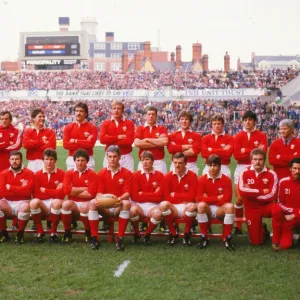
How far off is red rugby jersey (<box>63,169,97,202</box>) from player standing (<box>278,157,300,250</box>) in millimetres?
2387

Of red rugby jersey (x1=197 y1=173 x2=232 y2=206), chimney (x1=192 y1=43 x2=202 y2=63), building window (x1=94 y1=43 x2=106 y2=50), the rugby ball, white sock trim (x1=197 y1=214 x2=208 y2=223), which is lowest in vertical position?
white sock trim (x1=197 y1=214 x2=208 y2=223)

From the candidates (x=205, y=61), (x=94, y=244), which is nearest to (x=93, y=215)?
(x=94, y=244)

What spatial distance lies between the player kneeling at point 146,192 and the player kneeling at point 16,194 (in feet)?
4.57

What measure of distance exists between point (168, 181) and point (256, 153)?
1181 millimetres

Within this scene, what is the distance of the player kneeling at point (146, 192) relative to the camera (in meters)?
7.06

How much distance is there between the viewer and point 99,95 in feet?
135

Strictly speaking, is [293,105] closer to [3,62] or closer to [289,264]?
[289,264]

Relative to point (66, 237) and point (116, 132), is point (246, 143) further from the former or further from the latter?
point (66, 237)

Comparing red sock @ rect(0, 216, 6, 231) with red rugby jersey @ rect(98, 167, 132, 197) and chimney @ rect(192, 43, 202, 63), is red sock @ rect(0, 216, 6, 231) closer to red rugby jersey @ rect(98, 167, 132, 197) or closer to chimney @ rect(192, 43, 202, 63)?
red rugby jersey @ rect(98, 167, 132, 197)

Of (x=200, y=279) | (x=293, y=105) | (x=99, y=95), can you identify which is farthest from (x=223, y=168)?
(x=99, y=95)

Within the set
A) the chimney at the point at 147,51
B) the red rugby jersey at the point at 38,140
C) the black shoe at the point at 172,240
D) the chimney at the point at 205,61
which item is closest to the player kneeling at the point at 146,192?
the black shoe at the point at 172,240

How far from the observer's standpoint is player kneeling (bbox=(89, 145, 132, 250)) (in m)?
6.86

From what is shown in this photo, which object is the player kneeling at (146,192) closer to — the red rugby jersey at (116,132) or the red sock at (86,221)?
the red sock at (86,221)

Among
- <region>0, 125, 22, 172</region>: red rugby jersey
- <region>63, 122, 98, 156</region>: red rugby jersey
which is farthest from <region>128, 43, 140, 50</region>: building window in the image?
<region>63, 122, 98, 156</region>: red rugby jersey
